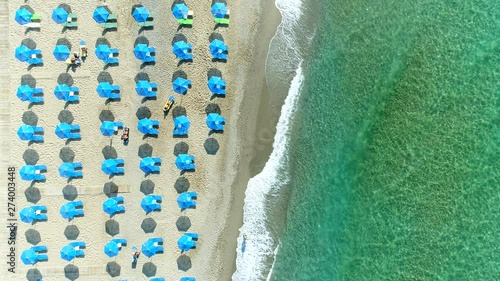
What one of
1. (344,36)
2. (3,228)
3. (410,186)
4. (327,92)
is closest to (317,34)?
(344,36)

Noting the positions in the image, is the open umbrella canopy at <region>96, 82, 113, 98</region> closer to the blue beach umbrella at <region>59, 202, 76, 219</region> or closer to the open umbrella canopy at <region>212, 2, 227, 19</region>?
the blue beach umbrella at <region>59, 202, 76, 219</region>

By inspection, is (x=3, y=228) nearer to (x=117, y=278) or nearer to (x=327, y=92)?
(x=117, y=278)

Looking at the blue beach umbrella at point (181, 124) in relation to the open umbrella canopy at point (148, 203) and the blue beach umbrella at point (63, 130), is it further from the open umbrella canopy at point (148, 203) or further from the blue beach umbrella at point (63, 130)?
the blue beach umbrella at point (63, 130)

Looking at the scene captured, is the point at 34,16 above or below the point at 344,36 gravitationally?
below

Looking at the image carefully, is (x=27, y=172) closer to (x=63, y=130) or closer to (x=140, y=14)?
(x=63, y=130)

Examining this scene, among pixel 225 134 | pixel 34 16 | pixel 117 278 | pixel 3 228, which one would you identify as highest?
pixel 34 16
